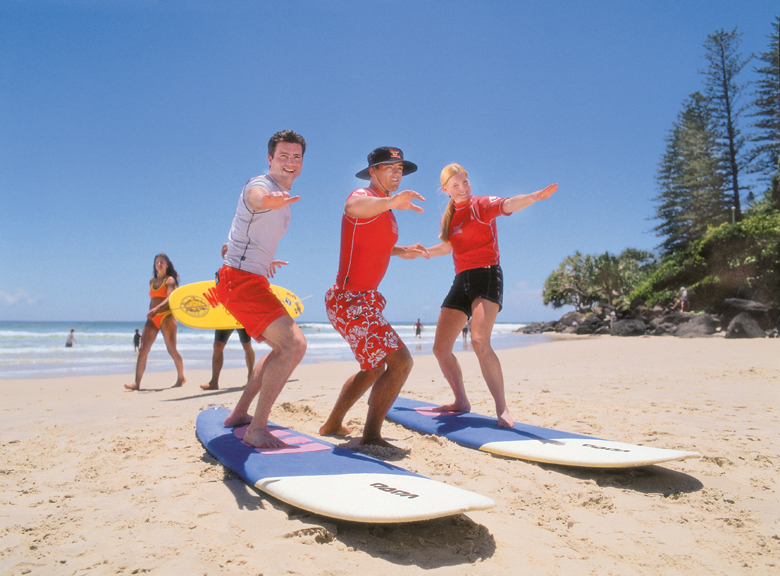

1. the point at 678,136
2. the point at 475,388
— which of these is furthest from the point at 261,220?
the point at 678,136

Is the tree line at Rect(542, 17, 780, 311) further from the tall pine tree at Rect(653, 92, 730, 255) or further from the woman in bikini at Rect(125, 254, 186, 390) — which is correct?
the woman in bikini at Rect(125, 254, 186, 390)

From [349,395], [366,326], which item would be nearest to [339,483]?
[366,326]

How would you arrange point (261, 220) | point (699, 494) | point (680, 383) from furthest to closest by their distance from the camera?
point (680, 383) → point (261, 220) → point (699, 494)

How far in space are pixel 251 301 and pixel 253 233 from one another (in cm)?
44

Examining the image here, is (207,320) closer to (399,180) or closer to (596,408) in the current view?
(399,180)

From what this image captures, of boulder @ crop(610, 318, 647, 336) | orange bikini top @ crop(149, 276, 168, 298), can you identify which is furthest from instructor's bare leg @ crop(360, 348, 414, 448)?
boulder @ crop(610, 318, 647, 336)

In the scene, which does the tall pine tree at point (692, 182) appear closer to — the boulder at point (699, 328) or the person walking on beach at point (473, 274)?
the boulder at point (699, 328)

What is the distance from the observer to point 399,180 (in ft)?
10.7

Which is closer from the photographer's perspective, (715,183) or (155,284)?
(155,284)

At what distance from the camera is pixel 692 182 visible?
3117cm

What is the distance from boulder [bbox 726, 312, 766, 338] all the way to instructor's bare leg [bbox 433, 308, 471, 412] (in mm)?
14337

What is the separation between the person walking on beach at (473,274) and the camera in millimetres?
3617

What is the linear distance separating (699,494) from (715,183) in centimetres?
3546

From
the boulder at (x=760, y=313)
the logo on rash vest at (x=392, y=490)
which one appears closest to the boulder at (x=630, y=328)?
the boulder at (x=760, y=313)
